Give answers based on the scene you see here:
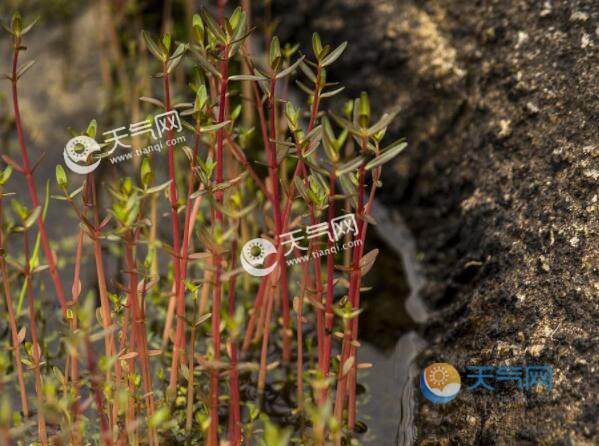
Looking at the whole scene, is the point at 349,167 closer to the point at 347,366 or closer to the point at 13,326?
the point at 347,366

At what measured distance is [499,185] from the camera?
2410mm

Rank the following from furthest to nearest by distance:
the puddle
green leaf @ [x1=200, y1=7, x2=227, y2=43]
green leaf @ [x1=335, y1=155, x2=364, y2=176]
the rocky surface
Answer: the puddle, the rocky surface, green leaf @ [x1=200, y1=7, x2=227, y2=43], green leaf @ [x1=335, y1=155, x2=364, y2=176]

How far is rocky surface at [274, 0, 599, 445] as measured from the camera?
6.25ft

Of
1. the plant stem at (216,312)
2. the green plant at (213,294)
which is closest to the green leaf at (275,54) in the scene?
the green plant at (213,294)

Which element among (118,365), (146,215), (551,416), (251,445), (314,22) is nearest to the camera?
(551,416)

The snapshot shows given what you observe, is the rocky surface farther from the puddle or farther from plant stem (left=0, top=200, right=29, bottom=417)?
plant stem (left=0, top=200, right=29, bottom=417)

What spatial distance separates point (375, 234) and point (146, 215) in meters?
0.86

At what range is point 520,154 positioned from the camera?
2.38m

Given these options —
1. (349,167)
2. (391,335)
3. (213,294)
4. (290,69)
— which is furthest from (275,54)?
(391,335)

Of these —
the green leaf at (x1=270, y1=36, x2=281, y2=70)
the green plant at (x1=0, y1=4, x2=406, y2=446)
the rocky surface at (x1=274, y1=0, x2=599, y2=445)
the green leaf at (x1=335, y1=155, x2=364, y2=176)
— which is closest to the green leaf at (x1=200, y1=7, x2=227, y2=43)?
the green plant at (x1=0, y1=4, x2=406, y2=446)

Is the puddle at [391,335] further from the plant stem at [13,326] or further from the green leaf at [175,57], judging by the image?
the green leaf at [175,57]

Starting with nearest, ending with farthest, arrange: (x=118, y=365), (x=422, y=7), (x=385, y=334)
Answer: (x=118, y=365), (x=385, y=334), (x=422, y=7)

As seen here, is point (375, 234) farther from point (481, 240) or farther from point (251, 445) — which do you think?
point (251, 445)

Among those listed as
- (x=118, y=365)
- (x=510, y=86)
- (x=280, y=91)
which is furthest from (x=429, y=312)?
(x=280, y=91)
